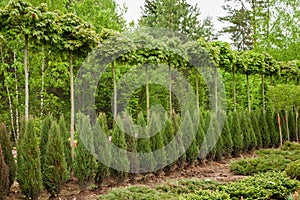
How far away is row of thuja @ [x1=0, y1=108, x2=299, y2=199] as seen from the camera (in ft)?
13.6

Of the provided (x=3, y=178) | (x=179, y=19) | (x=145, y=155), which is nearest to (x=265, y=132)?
(x=145, y=155)

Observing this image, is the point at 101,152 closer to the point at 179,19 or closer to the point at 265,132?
the point at 265,132

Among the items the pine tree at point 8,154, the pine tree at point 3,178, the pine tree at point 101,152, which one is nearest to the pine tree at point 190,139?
the pine tree at point 101,152

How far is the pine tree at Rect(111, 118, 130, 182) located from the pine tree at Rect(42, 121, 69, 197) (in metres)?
0.95

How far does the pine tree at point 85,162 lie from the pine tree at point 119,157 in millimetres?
464

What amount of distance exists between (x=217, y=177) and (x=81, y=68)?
19.9ft

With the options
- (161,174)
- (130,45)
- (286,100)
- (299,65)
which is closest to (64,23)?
(130,45)

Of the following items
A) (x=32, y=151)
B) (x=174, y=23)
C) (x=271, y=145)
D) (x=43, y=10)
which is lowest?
(x=271, y=145)

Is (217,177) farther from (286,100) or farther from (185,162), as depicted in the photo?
(286,100)

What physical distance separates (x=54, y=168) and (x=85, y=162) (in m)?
0.50

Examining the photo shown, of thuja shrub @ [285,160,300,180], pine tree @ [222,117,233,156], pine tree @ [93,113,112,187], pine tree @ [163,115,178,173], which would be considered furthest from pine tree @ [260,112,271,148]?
pine tree @ [93,113,112,187]

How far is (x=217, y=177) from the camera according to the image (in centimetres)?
589

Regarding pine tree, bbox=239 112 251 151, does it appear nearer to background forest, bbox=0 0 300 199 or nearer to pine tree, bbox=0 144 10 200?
background forest, bbox=0 0 300 199

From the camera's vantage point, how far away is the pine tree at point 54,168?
14.2 ft
